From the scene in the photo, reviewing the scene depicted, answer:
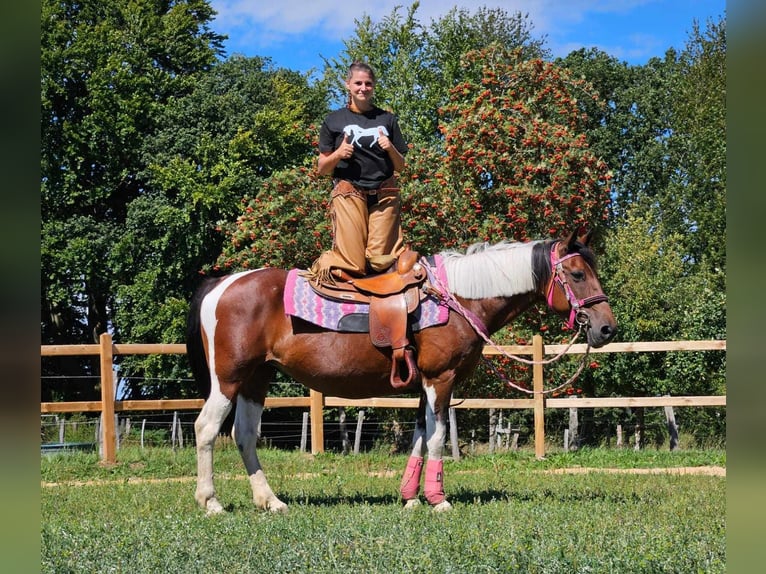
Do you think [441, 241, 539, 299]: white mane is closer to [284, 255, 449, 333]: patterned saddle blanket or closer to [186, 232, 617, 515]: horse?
[186, 232, 617, 515]: horse

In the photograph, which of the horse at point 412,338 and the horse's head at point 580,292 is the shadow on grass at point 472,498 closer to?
the horse at point 412,338

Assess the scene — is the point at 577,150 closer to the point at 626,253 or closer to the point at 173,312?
the point at 626,253

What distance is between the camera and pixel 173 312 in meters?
23.6

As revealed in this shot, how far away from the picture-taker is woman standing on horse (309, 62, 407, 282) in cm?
695

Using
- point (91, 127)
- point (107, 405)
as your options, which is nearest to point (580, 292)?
point (107, 405)

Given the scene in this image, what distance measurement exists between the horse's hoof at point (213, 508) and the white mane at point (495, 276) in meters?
2.63

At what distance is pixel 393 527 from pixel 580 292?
8.61 ft

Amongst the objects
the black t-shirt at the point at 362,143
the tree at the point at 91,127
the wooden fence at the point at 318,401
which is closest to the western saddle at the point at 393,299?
the black t-shirt at the point at 362,143

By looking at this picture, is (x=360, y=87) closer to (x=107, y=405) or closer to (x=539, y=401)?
(x=107, y=405)

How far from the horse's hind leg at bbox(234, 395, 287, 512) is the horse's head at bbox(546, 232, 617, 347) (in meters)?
2.82

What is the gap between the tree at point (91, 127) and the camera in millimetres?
24266

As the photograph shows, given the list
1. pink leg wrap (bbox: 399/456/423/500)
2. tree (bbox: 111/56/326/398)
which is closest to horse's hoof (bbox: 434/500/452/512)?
pink leg wrap (bbox: 399/456/423/500)
